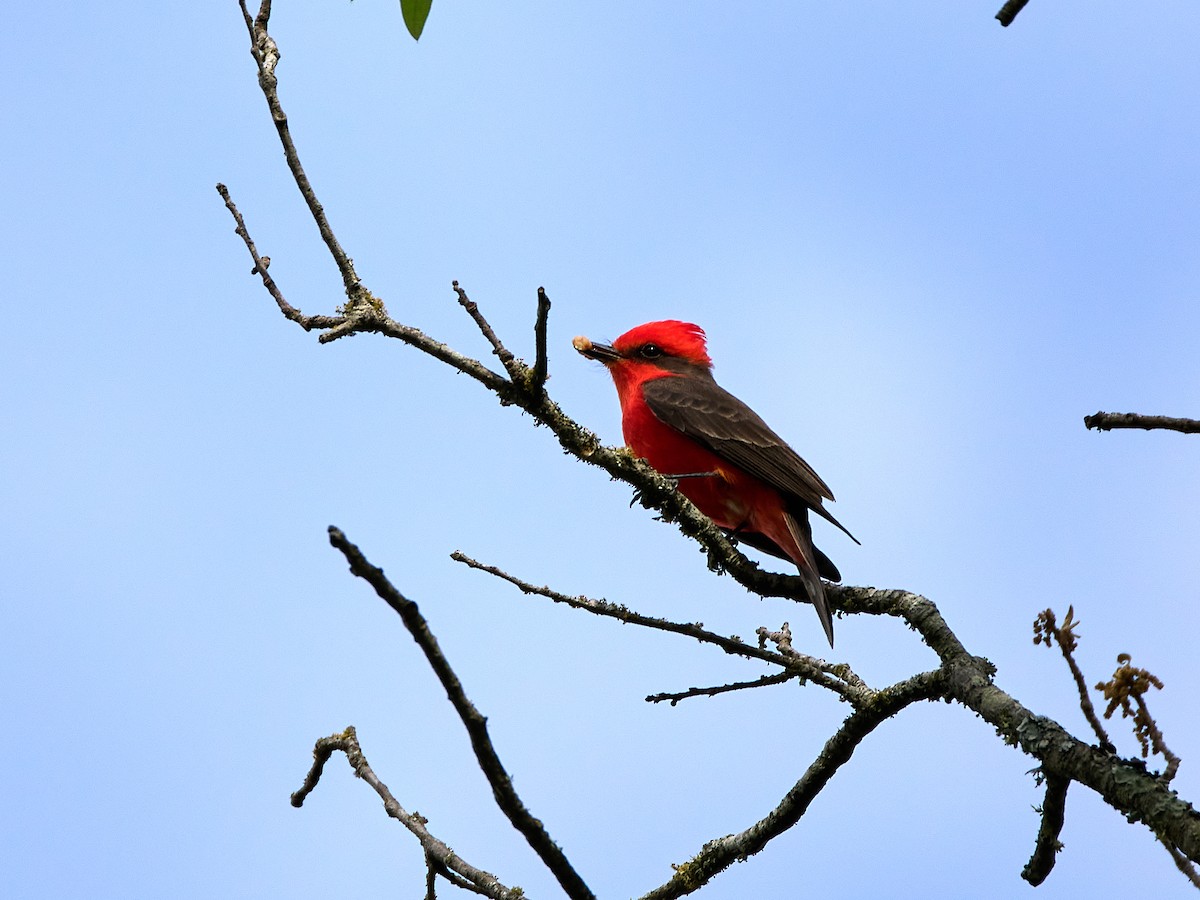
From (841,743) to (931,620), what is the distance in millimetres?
576

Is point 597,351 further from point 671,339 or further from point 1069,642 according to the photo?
point 1069,642

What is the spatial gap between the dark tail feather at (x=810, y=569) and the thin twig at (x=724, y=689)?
1066 millimetres

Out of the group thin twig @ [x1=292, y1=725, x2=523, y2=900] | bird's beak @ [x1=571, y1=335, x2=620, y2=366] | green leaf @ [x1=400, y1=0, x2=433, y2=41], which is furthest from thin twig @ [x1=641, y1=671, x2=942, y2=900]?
bird's beak @ [x1=571, y1=335, x2=620, y2=366]

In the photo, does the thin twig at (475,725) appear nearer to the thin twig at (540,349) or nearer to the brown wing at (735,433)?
the thin twig at (540,349)

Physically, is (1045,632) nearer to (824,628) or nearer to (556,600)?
(556,600)

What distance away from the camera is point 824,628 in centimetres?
534

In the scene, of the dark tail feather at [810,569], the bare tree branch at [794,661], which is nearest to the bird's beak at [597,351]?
the dark tail feather at [810,569]

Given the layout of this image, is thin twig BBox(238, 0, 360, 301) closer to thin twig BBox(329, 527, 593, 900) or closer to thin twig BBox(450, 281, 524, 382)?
thin twig BBox(450, 281, 524, 382)

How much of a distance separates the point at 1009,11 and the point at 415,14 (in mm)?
1218

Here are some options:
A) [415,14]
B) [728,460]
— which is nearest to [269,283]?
[415,14]

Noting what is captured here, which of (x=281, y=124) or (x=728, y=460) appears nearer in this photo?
(x=281, y=124)

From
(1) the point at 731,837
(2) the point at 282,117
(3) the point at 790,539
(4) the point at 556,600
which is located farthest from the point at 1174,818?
(3) the point at 790,539

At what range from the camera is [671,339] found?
8805mm

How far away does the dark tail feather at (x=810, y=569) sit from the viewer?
5391 mm
